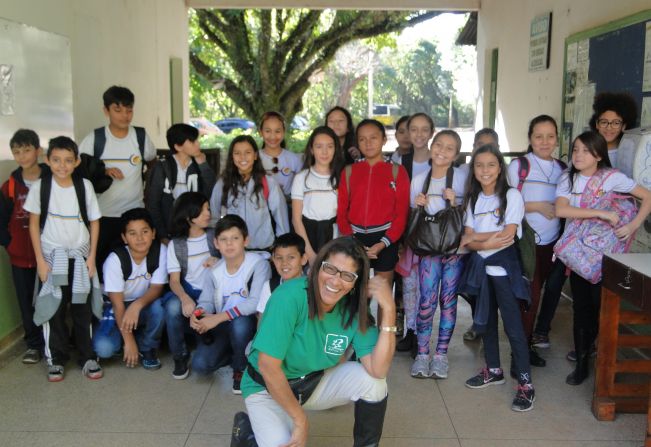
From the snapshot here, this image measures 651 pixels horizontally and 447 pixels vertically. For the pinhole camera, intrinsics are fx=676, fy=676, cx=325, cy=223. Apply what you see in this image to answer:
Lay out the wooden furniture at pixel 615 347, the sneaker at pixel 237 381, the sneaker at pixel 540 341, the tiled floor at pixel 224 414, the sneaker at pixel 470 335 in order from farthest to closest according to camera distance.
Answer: the sneaker at pixel 470 335, the sneaker at pixel 540 341, the sneaker at pixel 237 381, the wooden furniture at pixel 615 347, the tiled floor at pixel 224 414

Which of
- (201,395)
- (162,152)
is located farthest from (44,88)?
(201,395)

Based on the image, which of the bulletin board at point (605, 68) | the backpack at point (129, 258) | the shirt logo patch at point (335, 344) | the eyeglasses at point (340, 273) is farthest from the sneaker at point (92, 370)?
the bulletin board at point (605, 68)

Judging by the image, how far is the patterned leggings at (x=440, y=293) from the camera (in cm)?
400

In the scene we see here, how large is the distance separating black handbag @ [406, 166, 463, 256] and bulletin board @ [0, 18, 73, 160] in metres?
2.67

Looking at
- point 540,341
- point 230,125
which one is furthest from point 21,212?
point 230,125

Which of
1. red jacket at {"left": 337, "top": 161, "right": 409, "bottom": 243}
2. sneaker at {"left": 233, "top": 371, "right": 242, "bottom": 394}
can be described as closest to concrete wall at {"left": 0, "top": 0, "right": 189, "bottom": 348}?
sneaker at {"left": 233, "top": 371, "right": 242, "bottom": 394}

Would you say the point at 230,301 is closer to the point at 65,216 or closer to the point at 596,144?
the point at 65,216

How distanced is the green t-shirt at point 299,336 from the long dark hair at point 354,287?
1.1 inches

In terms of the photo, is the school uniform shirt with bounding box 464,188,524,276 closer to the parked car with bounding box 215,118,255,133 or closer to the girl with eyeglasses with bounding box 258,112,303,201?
the girl with eyeglasses with bounding box 258,112,303,201

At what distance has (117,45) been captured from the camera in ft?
22.8

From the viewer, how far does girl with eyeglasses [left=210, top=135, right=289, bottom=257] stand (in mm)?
4215

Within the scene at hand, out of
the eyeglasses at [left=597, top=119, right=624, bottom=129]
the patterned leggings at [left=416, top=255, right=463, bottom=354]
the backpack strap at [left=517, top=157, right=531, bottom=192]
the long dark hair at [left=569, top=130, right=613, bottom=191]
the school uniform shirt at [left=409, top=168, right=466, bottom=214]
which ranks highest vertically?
the eyeglasses at [left=597, top=119, right=624, bottom=129]

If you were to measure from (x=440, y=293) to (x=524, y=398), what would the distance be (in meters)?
0.78

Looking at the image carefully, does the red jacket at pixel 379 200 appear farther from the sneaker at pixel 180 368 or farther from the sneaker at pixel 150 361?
the sneaker at pixel 150 361
